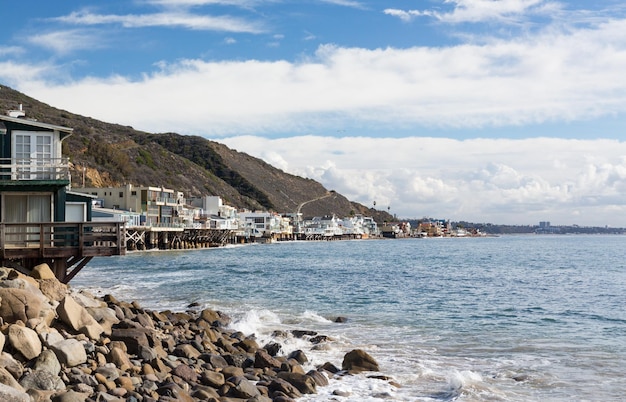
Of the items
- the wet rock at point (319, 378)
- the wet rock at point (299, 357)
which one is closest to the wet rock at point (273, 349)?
the wet rock at point (299, 357)

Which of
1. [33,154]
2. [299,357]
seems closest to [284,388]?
[299,357]

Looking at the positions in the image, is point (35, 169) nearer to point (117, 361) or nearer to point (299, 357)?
point (299, 357)

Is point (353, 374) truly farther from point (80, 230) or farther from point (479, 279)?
point (479, 279)

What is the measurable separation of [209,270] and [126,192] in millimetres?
43428

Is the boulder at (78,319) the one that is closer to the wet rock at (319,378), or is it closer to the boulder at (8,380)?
the boulder at (8,380)

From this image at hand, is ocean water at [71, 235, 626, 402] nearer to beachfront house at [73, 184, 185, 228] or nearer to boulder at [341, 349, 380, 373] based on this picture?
boulder at [341, 349, 380, 373]

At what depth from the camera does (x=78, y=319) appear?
13250 mm

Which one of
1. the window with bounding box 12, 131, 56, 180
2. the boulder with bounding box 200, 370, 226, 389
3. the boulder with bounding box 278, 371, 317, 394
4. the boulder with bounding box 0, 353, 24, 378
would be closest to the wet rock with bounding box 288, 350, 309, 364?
the boulder with bounding box 278, 371, 317, 394

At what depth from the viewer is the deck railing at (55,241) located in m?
20.3

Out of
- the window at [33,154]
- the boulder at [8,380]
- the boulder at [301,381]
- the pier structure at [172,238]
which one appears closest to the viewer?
Result: the boulder at [8,380]

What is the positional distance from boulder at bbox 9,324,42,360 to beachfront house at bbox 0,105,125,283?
9.17 meters

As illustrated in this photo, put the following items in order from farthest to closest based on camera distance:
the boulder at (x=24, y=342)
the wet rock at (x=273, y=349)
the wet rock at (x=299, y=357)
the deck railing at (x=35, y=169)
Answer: the deck railing at (x=35, y=169), the wet rock at (x=273, y=349), the wet rock at (x=299, y=357), the boulder at (x=24, y=342)

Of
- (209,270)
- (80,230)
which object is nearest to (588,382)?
(80,230)

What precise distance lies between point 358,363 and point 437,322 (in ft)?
34.3
